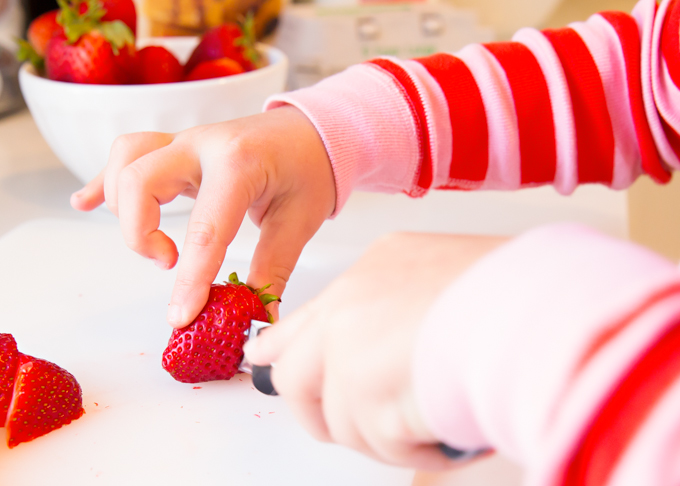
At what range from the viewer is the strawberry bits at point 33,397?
0.44 meters

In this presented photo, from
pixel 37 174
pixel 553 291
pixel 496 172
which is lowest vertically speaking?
pixel 37 174

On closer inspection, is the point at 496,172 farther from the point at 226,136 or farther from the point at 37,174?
the point at 37,174

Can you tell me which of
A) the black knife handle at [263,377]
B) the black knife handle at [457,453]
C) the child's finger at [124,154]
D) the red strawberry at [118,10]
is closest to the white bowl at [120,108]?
the red strawberry at [118,10]

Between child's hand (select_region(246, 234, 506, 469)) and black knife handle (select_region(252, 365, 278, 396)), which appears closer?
child's hand (select_region(246, 234, 506, 469))

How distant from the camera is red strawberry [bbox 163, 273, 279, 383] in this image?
463mm

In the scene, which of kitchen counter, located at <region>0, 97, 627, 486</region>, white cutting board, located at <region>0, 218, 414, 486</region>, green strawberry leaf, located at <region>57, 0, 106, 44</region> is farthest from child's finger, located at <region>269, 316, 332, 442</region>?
green strawberry leaf, located at <region>57, 0, 106, 44</region>

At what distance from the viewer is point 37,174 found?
0.94 meters

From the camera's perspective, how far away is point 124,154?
1.68ft

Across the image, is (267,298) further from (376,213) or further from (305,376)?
(376,213)

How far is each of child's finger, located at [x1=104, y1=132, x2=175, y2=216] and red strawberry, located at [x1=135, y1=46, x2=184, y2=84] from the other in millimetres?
289

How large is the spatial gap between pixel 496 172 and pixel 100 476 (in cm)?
47

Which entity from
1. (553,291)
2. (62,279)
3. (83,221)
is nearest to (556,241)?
(553,291)

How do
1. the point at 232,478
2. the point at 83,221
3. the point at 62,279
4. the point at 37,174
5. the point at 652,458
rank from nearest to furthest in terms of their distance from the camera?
the point at 652,458 < the point at 232,478 < the point at 62,279 < the point at 83,221 < the point at 37,174

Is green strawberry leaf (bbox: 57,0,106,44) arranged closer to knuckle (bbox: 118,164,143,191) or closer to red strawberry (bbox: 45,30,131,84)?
red strawberry (bbox: 45,30,131,84)
